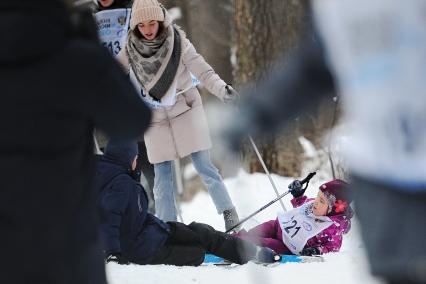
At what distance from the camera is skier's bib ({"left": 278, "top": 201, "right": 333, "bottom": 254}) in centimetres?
432

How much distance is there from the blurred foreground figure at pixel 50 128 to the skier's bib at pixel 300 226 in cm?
270

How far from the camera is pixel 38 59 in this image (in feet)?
5.35

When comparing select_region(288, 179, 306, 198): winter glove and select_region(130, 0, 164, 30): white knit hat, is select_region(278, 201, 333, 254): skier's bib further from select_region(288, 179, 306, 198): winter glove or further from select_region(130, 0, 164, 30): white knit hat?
select_region(130, 0, 164, 30): white knit hat

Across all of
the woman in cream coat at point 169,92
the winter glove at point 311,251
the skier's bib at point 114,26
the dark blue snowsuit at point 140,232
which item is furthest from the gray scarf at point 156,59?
the winter glove at point 311,251

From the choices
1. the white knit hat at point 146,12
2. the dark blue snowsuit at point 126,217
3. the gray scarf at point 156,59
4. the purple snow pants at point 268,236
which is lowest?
the purple snow pants at point 268,236

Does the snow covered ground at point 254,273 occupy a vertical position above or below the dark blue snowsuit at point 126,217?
below

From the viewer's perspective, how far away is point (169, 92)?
4.46 metres

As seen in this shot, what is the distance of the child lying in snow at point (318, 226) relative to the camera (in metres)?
4.31

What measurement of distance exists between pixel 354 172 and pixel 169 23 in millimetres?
3026

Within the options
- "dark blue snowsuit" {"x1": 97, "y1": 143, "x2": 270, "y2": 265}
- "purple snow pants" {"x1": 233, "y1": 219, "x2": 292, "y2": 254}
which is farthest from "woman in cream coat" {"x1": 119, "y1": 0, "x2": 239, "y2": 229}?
"dark blue snowsuit" {"x1": 97, "y1": 143, "x2": 270, "y2": 265}

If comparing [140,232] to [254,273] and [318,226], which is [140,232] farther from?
[318,226]

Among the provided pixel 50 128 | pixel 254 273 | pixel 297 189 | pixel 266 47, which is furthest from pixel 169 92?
pixel 266 47

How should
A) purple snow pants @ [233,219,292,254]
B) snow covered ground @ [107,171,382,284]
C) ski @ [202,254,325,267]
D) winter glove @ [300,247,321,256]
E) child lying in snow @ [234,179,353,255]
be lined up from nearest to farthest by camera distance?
snow covered ground @ [107,171,382,284], ski @ [202,254,325,267], winter glove @ [300,247,321,256], child lying in snow @ [234,179,353,255], purple snow pants @ [233,219,292,254]

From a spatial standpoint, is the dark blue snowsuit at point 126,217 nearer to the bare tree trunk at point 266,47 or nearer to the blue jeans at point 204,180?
the blue jeans at point 204,180
